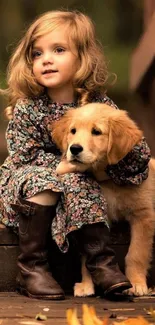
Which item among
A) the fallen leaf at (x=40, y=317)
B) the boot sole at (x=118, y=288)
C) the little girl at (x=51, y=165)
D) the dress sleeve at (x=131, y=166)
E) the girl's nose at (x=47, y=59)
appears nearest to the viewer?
the fallen leaf at (x=40, y=317)

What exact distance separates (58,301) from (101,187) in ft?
1.92

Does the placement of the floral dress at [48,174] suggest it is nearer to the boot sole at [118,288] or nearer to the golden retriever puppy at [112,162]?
the golden retriever puppy at [112,162]

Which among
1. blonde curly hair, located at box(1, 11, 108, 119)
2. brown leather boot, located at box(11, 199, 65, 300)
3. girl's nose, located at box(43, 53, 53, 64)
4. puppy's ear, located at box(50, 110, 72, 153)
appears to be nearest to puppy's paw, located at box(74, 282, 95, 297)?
brown leather boot, located at box(11, 199, 65, 300)

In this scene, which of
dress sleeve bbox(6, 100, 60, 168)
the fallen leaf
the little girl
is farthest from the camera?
dress sleeve bbox(6, 100, 60, 168)

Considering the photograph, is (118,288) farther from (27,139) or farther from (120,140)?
(27,139)

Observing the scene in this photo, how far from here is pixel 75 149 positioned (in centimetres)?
342

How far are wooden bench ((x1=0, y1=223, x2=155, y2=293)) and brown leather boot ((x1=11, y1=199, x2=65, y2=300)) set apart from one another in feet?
0.47

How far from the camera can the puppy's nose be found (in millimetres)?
3418

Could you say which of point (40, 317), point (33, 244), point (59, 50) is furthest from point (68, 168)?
point (40, 317)

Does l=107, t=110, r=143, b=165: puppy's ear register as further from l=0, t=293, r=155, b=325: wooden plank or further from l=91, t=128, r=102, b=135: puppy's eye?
l=0, t=293, r=155, b=325: wooden plank

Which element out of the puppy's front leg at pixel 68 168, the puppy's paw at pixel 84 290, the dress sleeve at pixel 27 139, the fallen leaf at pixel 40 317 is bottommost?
the puppy's paw at pixel 84 290

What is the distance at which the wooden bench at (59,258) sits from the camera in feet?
12.3

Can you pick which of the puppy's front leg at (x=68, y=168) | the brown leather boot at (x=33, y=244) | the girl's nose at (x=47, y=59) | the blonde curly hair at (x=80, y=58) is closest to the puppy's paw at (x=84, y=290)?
the brown leather boot at (x=33, y=244)

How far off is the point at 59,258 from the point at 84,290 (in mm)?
267
